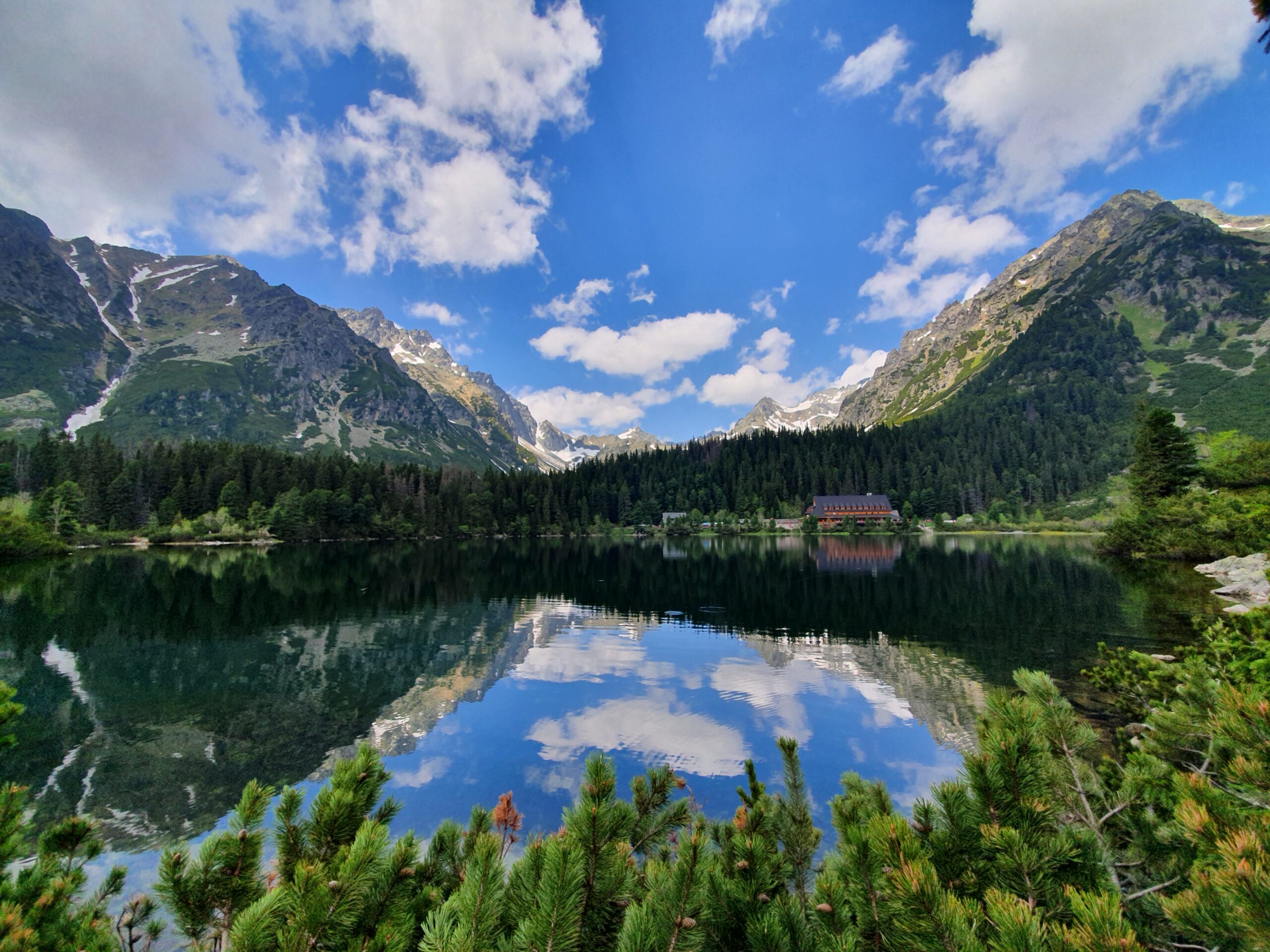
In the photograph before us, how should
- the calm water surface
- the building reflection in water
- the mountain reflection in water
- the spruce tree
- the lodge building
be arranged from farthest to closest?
the lodge building
the building reflection in water
the spruce tree
the mountain reflection in water
the calm water surface

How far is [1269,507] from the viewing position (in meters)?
39.8

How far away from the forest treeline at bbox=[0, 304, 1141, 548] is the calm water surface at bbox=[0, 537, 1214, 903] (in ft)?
237

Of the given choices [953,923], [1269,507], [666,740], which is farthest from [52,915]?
[1269,507]

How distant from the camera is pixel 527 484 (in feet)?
570

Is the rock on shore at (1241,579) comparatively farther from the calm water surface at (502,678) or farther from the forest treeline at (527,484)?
the forest treeline at (527,484)

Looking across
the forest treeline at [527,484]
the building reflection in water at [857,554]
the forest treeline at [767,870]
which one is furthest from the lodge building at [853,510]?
the forest treeline at [767,870]

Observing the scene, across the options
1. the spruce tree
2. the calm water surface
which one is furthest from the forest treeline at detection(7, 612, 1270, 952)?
the spruce tree

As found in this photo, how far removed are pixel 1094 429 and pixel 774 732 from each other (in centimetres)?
24098

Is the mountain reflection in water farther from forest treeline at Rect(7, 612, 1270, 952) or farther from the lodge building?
the lodge building

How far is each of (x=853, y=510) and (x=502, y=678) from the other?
533 feet

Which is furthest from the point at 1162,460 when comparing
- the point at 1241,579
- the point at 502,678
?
the point at 502,678

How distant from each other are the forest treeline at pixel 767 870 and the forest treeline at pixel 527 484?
125 meters

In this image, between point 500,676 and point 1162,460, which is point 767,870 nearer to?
point 500,676

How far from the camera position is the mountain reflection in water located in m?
14.4
